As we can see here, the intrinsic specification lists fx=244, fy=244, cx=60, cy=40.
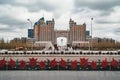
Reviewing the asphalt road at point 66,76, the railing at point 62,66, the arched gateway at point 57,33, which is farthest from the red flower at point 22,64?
the arched gateway at point 57,33

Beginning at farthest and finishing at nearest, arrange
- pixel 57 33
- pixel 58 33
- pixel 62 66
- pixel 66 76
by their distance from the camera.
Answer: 1. pixel 57 33
2. pixel 58 33
3. pixel 62 66
4. pixel 66 76

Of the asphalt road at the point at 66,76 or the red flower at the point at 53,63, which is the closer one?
the asphalt road at the point at 66,76

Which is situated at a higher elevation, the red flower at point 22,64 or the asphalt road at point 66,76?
the red flower at point 22,64

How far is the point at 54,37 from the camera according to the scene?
18225cm

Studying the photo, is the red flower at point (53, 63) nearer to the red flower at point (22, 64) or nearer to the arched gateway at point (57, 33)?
the red flower at point (22, 64)

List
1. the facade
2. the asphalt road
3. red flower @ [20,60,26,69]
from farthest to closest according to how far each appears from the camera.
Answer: the facade → red flower @ [20,60,26,69] → the asphalt road

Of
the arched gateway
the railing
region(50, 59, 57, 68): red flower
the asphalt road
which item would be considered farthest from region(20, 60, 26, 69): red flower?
the arched gateway

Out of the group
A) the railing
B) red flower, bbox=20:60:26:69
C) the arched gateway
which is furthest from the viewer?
the arched gateway

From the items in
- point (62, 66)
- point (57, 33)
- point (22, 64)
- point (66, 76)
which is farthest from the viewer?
point (57, 33)

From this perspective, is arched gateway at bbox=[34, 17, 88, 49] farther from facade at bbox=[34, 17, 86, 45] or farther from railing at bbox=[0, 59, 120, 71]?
railing at bbox=[0, 59, 120, 71]

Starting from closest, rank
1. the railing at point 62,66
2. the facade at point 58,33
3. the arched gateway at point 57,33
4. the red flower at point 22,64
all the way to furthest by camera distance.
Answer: the railing at point 62,66 < the red flower at point 22,64 < the facade at point 58,33 < the arched gateway at point 57,33

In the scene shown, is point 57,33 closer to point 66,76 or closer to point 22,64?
point 22,64

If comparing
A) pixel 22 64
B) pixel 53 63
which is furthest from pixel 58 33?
pixel 22 64

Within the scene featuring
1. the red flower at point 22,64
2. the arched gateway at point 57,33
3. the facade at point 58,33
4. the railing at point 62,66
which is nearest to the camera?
the railing at point 62,66
